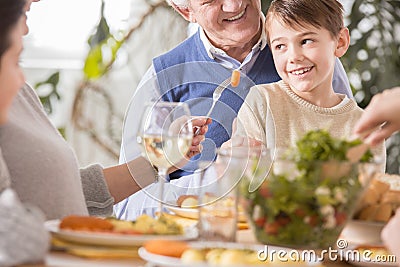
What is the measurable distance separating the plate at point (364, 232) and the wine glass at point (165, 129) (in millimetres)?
345

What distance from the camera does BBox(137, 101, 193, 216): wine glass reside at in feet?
4.33

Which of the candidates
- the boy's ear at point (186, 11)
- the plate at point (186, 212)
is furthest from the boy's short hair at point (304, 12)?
the plate at point (186, 212)

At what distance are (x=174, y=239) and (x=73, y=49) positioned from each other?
410 centimetres

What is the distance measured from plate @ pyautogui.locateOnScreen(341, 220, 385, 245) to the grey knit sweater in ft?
1.81

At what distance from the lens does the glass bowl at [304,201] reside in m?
1.11

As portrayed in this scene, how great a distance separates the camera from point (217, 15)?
2.46m

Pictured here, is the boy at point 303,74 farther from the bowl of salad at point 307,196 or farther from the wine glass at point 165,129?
the bowl of salad at point 307,196

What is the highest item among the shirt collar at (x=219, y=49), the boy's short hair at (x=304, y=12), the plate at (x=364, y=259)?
the boy's short hair at (x=304, y=12)

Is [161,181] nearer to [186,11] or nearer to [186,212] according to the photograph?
[186,212]

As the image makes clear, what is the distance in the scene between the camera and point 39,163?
1.39 metres

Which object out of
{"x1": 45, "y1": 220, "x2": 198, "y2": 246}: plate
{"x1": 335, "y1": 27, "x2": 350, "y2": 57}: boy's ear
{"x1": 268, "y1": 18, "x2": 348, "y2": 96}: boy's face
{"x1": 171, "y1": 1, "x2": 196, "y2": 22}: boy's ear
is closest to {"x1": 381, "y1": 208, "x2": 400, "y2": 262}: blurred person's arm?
{"x1": 45, "y1": 220, "x2": 198, "y2": 246}: plate

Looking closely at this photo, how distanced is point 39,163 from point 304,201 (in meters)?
0.55

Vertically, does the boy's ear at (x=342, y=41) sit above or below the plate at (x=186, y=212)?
above

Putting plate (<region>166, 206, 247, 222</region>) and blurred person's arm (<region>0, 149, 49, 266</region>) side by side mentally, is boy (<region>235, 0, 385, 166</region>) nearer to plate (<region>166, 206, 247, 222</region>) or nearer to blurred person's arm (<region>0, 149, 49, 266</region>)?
plate (<region>166, 206, 247, 222</region>)
